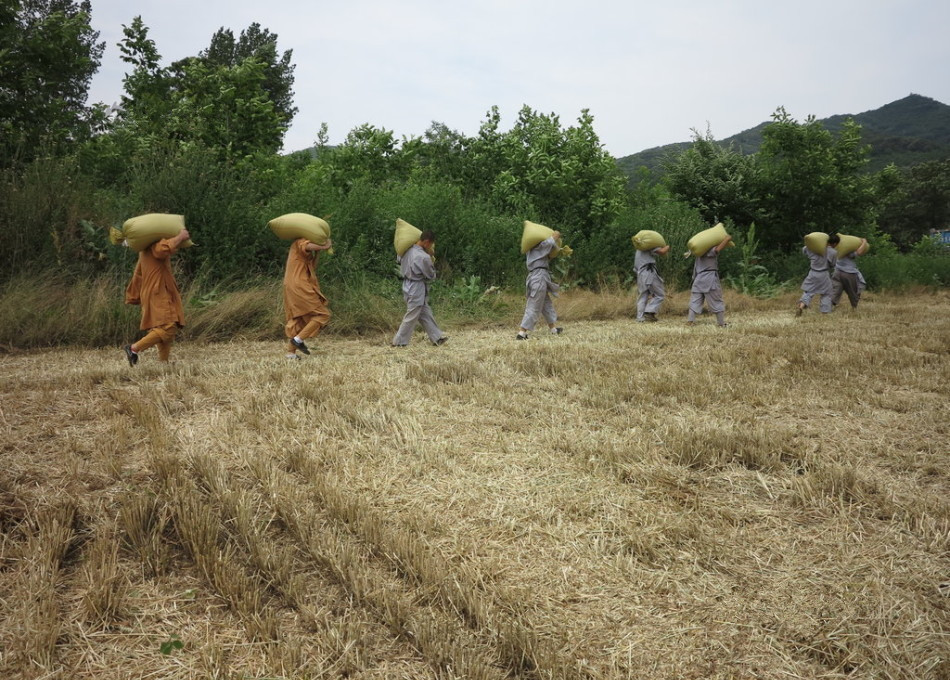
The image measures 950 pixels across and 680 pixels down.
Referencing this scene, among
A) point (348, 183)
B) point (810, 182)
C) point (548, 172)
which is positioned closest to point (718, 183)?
point (810, 182)

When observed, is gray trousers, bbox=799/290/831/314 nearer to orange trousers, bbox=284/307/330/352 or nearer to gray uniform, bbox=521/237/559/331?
gray uniform, bbox=521/237/559/331

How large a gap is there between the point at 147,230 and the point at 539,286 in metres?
5.12

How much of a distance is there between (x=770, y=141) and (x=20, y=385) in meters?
19.2

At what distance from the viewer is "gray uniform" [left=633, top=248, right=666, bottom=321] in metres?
11.0

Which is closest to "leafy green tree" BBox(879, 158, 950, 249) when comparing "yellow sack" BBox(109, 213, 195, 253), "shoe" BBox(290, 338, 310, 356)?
"shoe" BBox(290, 338, 310, 356)

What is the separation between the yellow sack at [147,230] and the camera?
6.27 m

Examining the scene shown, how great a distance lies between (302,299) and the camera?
7.18 meters

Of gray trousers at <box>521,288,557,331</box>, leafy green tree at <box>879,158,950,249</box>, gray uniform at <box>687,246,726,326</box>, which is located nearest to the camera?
gray trousers at <box>521,288,557,331</box>

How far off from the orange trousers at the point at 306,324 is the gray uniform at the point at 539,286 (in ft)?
9.96

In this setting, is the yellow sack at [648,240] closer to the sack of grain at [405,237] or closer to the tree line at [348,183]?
the tree line at [348,183]

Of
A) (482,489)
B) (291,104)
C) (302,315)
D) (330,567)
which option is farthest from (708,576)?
(291,104)

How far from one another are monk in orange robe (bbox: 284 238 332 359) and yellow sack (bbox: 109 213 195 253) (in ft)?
4.04

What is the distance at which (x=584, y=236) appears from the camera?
51.8ft

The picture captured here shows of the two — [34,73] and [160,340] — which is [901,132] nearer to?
[34,73]
